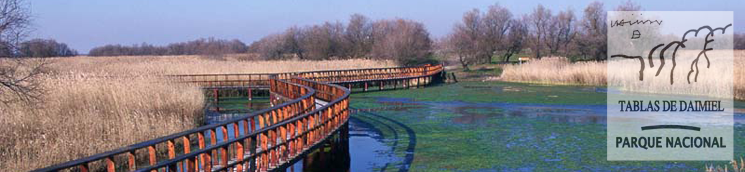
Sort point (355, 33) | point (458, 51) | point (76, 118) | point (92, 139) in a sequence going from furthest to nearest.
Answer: point (355, 33), point (458, 51), point (76, 118), point (92, 139)

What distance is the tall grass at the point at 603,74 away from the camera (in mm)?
22734

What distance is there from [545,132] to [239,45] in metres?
105

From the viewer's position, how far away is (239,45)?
116688 millimetres

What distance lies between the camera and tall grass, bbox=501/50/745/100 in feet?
74.6

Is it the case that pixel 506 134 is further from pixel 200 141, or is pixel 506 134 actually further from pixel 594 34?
pixel 594 34

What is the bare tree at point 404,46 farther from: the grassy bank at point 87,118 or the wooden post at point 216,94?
the grassy bank at point 87,118

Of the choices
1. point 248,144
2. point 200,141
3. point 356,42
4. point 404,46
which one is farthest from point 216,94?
point 356,42

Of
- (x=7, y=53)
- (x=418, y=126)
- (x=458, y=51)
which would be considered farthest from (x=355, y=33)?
(x=7, y=53)

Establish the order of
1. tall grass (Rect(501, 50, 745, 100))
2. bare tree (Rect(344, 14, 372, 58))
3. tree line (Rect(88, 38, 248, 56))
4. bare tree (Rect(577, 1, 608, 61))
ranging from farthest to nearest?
tree line (Rect(88, 38, 248, 56)) → bare tree (Rect(344, 14, 372, 58)) → bare tree (Rect(577, 1, 608, 61)) → tall grass (Rect(501, 50, 745, 100))

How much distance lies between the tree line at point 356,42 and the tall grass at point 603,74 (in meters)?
14.4

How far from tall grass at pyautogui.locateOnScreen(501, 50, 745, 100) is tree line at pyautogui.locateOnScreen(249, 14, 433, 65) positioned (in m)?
14.4

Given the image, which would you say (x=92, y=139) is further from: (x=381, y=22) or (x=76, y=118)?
(x=381, y=22)

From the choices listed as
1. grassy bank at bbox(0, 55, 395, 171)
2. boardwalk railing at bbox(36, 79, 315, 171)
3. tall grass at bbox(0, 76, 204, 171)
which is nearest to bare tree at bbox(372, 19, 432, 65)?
boardwalk railing at bbox(36, 79, 315, 171)

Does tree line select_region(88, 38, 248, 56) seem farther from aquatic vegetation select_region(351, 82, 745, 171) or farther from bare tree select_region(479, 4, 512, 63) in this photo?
aquatic vegetation select_region(351, 82, 745, 171)
